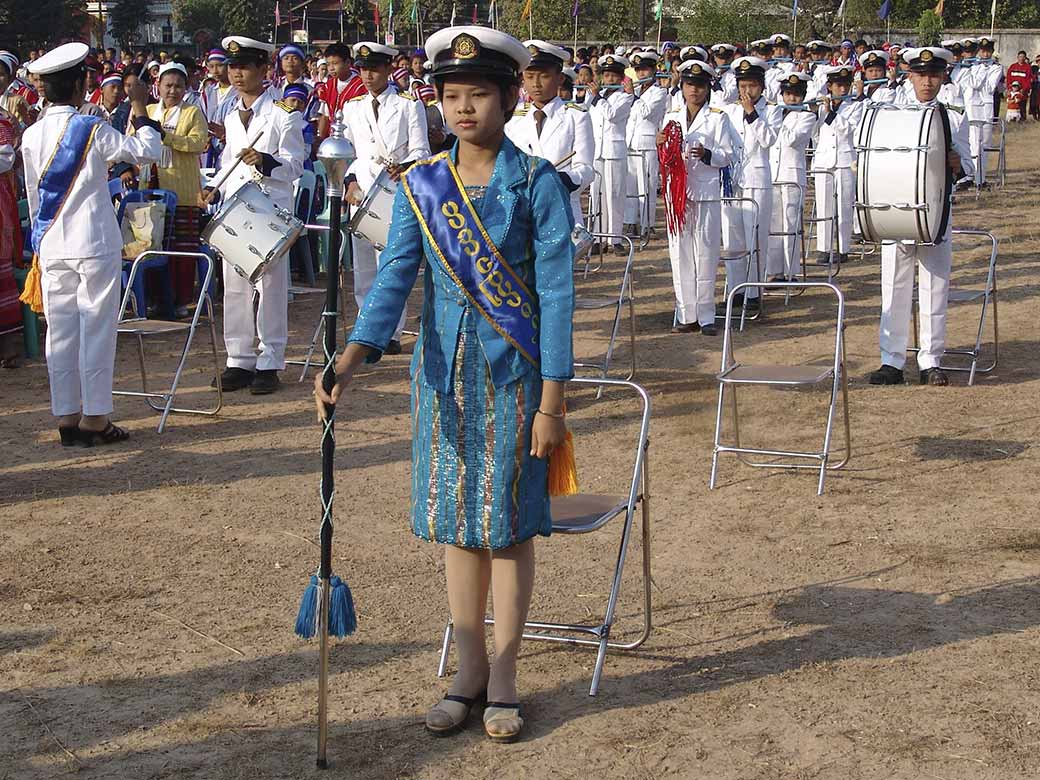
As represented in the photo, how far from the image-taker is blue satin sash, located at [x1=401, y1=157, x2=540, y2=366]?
4129 mm

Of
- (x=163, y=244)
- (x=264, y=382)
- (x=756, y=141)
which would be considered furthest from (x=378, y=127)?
(x=756, y=141)

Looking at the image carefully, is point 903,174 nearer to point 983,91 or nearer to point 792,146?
point 792,146

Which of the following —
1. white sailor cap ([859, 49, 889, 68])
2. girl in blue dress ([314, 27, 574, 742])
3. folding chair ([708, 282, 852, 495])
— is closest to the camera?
girl in blue dress ([314, 27, 574, 742])

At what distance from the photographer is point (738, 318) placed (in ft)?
38.2

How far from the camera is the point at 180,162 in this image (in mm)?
11336

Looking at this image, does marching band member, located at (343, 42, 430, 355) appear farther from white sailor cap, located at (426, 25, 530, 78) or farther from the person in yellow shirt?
white sailor cap, located at (426, 25, 530, 78)

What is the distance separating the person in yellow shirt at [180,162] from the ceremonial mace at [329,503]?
7.29 m

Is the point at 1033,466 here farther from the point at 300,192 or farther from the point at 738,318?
the point at 300,192

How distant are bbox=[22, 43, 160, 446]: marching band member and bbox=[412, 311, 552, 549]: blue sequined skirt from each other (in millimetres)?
3884

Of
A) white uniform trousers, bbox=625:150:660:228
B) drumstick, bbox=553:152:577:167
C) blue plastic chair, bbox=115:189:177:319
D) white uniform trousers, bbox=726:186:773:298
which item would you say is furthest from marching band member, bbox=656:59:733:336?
white uniform trousers, bbox=625:150:660:228

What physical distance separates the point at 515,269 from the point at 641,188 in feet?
40.8

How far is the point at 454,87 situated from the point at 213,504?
3.42 m

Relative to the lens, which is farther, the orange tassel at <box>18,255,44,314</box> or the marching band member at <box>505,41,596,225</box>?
the marching band member at <box>505,41,596,225</box>

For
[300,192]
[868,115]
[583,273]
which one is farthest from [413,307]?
[868,115]
